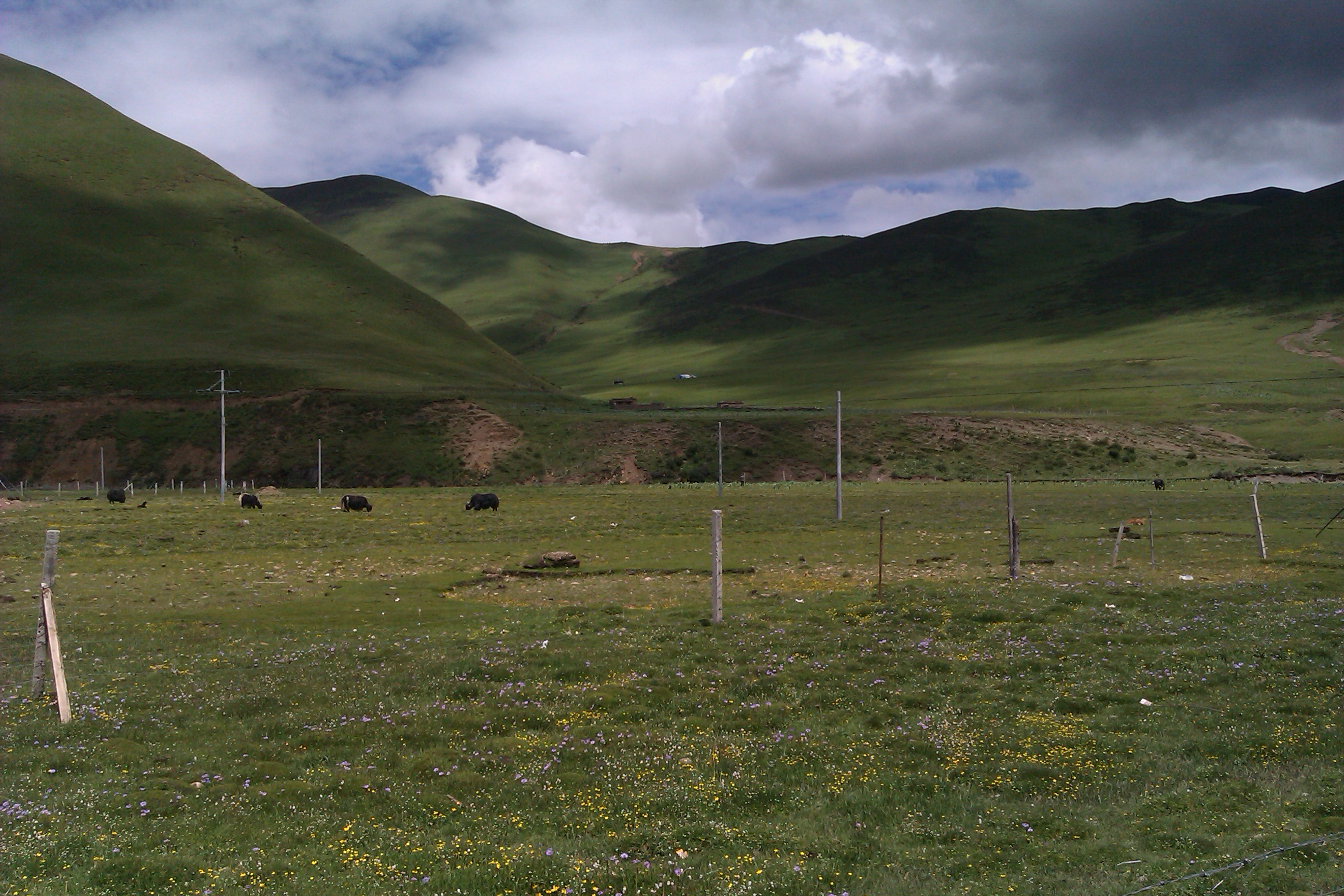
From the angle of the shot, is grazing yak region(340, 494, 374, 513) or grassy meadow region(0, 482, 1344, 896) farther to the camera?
grazing yak region(340, 494, 374, 513)

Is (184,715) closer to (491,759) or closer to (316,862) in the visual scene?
(491,759)

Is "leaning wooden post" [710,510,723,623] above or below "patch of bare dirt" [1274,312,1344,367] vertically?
below

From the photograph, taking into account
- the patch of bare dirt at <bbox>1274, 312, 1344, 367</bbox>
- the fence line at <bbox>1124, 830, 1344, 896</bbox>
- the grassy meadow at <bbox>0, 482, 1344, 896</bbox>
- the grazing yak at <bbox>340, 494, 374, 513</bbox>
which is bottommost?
the grassy meadow at <bbox>0, 482, 1344, 896</bbox>

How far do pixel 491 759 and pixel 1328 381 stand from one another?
13797 cm

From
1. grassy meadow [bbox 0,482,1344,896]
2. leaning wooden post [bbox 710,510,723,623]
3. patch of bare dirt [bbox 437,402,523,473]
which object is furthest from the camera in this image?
patch of bare dirt [bbox 437,402,523,473]

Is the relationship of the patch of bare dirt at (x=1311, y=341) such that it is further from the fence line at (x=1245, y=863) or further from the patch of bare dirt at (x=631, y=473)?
the fence line at (x=1245, y=863)

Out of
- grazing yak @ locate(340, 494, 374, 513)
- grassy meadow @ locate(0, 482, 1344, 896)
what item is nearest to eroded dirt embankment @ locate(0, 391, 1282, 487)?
grazing yak @ locate(340, 494, 374, 513)

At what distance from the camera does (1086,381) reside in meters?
139

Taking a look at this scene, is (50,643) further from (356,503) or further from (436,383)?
(436,383)

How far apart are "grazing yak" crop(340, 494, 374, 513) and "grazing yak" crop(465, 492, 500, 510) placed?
20.8 ft

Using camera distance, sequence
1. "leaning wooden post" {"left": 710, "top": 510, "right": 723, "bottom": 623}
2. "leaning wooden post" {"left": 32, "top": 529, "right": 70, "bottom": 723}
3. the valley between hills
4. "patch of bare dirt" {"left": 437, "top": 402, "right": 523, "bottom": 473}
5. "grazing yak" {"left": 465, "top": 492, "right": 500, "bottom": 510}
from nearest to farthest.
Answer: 1. "leaning wooden post" {"left": 32, "top": 529, "right": 70, "bottom": 723}
2. "leaning wooden post" {"left": 710, "top": 510, "right": 723, "bottom": 623}
3. "grazing yak" {"left": 465, "top": 492, "right": 500, "bottom": 510}
4. the valley between hills
5. "patch of bare dirt" {"left": 437, "top": 402, "right": 523, "bottom": 473}

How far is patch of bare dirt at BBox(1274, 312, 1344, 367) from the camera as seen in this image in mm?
142250

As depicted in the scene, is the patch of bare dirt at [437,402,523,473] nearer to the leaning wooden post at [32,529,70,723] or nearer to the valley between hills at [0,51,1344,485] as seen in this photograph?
the valley between hills at [0,51,1344,485]

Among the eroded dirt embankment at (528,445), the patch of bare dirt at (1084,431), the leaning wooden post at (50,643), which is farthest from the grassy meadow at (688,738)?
the patch of bare dirt at (1084,431)
